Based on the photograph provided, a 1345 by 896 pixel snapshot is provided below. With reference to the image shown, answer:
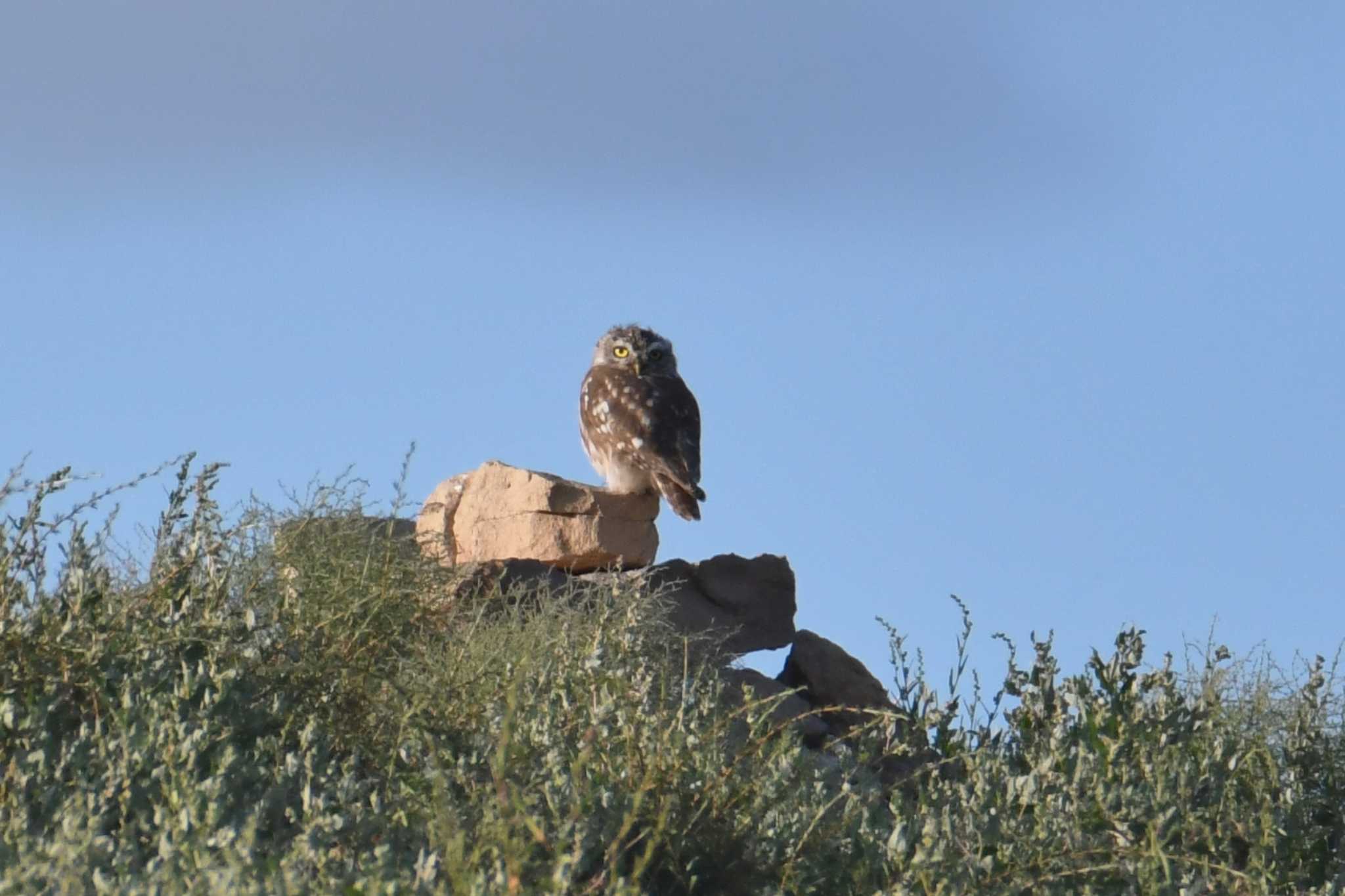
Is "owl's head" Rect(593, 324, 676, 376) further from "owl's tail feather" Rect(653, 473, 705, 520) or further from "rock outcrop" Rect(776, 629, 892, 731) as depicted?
"rock outcrop" Rect(776, 629, 892, 731)

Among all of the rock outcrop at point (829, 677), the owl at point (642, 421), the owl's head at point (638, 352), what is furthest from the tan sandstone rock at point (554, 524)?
the rock outcrop at point (829, 677)

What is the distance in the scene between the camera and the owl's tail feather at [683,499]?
1181cm

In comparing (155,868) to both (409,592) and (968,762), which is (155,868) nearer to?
(968,762)

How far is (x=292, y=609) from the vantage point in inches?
224

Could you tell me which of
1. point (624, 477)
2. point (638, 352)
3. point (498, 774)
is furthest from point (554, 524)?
point (498, 774)

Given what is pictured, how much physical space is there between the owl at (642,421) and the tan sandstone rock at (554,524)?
1.09 feet

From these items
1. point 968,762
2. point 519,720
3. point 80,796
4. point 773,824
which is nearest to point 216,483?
point 519,720

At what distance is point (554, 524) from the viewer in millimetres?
11750

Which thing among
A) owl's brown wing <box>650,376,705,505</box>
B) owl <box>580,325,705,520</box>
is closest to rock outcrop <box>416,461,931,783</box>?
→ owl <box>580,325,705,520</box>

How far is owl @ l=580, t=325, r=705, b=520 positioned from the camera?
11867 mm

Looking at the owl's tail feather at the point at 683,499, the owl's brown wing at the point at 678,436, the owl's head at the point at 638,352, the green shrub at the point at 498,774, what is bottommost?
the green shrub at the point at 498,774

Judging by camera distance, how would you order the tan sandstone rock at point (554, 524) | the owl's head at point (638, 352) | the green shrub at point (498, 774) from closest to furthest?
the green shrub at point (498, 774) → the tan sandstone rock at point (554, 524) → the owl's head at point (638, 352)

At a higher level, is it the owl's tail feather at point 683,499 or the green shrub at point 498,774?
the owl's tail feather at point 683,499

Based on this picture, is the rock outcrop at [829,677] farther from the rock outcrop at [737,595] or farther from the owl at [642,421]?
the owl at [642,421]
